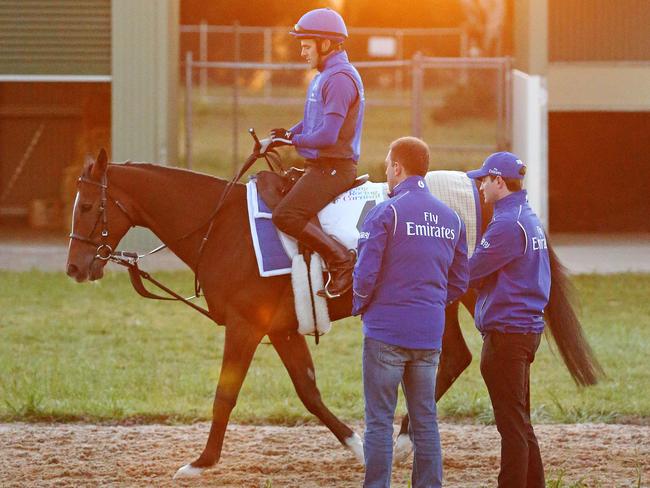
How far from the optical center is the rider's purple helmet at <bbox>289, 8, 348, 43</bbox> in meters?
6.91

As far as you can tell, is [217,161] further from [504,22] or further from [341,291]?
[341,291]

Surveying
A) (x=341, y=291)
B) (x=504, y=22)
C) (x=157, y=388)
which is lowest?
(x=157, y=388)

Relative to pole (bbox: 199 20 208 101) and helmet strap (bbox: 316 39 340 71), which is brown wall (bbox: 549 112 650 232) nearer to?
pole (bbox: 199 20 208 101)

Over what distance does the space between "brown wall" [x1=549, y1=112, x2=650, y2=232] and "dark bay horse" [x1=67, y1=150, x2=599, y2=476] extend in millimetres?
15217

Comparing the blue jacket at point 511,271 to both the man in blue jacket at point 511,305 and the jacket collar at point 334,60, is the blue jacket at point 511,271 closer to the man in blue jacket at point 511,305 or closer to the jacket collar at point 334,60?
the man in blue jacket at point 511,305

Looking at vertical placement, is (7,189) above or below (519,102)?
below

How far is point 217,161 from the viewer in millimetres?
26766

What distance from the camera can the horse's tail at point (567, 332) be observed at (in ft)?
22.0

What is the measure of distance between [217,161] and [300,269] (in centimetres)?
1984

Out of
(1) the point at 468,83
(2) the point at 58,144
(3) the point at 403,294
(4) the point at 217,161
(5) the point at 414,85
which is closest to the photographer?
(3) the point at 403,294

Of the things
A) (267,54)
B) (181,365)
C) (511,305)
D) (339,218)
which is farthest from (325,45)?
(267,54)

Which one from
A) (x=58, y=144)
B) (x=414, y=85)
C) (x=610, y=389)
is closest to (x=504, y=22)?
(x=58, y=144)

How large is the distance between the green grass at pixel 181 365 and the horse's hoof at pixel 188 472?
Answer: 1.65 meters

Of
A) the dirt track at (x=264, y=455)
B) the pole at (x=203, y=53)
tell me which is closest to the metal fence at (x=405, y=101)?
the pole at (x=203, y=53)
